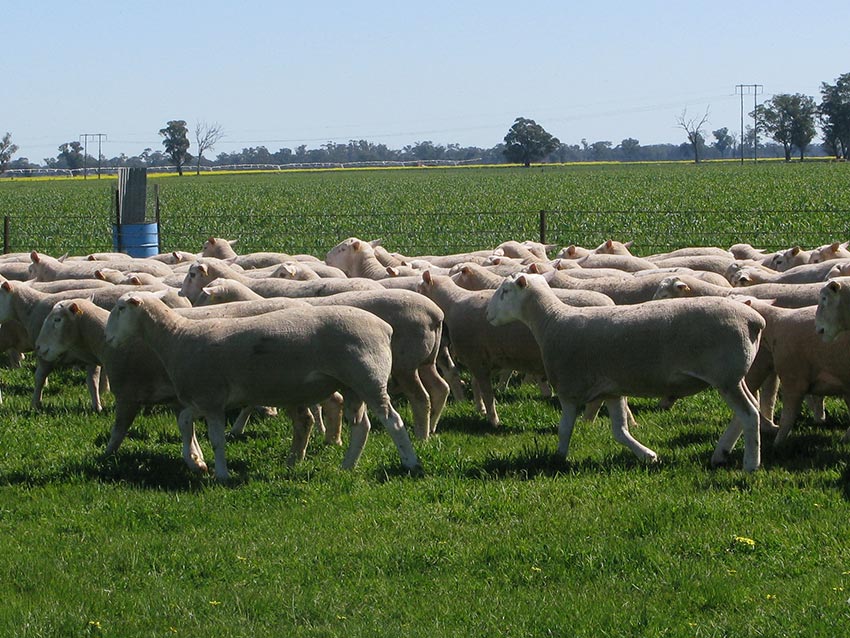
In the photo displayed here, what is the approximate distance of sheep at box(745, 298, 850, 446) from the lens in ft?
28.2

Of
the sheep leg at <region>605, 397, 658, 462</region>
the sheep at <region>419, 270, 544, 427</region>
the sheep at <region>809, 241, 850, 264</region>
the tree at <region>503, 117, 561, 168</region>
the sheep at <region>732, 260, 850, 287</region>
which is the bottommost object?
the sheep leg at <region>605, 397, 658, 462</region>

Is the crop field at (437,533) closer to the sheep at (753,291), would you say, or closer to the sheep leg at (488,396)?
the sheep leg at (488,396)

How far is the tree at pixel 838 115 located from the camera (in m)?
126

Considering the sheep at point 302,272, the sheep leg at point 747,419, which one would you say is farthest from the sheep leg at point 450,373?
the sheep leg at point 747,419

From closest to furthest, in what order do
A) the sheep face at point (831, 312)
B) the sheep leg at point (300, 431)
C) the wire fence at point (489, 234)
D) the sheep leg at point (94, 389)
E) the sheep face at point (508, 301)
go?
the sheep face at point (831, 312) → the sheep leg at point (300, 431) → the sheep face at point (508, 301) → the sheep leg at point (94, 389) → the wire fence at point (489, 234)

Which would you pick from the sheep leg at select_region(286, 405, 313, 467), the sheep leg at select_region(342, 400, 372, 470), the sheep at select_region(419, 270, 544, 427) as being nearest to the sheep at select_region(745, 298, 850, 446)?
the sheep at select_region(419, 270, 544, 427)

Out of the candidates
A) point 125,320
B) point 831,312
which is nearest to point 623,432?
point 831,312

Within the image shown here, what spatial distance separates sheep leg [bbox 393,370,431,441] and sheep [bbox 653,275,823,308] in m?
2.11

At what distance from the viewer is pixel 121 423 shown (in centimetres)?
914

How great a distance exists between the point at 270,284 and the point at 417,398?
247 centimetres

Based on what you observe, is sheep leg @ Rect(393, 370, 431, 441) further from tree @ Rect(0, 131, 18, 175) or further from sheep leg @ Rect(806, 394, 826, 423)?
tree @ Rect(0, 131, 18, 175)

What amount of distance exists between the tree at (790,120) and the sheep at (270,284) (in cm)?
12889

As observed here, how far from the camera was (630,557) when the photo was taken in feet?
21.1

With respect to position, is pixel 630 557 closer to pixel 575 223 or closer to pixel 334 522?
pixel 334 522
